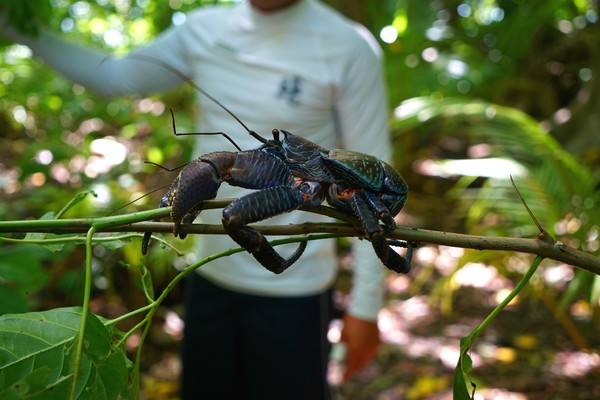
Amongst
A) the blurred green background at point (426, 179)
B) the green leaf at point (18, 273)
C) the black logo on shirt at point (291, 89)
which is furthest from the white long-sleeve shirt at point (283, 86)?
the green leaf at point (18, 273)

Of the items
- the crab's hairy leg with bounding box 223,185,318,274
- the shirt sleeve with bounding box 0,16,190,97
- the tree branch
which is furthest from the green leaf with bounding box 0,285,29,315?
the shirt sleeve with bounding box 0,16,190,97

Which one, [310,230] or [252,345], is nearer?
[310,230]

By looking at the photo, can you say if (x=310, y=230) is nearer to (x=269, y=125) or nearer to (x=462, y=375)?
(x=462, y=375)

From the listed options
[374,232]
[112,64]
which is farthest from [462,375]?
[112,64]

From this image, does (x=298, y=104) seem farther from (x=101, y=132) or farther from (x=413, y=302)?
(x=101, y=132)

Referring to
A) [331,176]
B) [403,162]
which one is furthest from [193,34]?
[403,162]

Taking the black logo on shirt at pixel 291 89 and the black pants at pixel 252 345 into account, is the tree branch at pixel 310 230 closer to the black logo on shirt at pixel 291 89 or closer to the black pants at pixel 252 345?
the black logo on shirt at pixel 291 89
